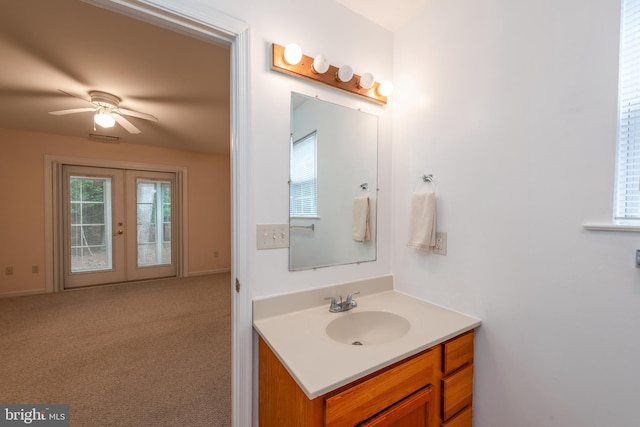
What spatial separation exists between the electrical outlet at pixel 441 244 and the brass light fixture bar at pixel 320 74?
85 centimetres

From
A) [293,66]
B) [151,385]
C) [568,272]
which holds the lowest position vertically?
[151,385]

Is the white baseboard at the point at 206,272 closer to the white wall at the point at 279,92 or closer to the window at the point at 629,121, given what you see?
the white wall at the point at 279,92

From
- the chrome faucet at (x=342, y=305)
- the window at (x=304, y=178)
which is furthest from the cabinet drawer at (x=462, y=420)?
the window at (x=304, y=178)

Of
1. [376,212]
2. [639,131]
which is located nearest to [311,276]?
[376,212]

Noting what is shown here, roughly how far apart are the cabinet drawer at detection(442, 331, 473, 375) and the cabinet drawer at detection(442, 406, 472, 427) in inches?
8.8

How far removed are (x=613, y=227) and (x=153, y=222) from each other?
523cm

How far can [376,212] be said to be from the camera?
1.54 m

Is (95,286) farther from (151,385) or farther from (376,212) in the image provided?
(376,212)

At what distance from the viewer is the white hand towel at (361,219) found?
1.48 m

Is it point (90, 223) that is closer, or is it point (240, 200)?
point (240, 200)

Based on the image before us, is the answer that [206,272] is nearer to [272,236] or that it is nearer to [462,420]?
[272,236]

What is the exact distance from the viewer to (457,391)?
3.61 ft

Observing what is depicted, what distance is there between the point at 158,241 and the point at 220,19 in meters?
4.36

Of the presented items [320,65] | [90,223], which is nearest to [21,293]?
[90,223]
